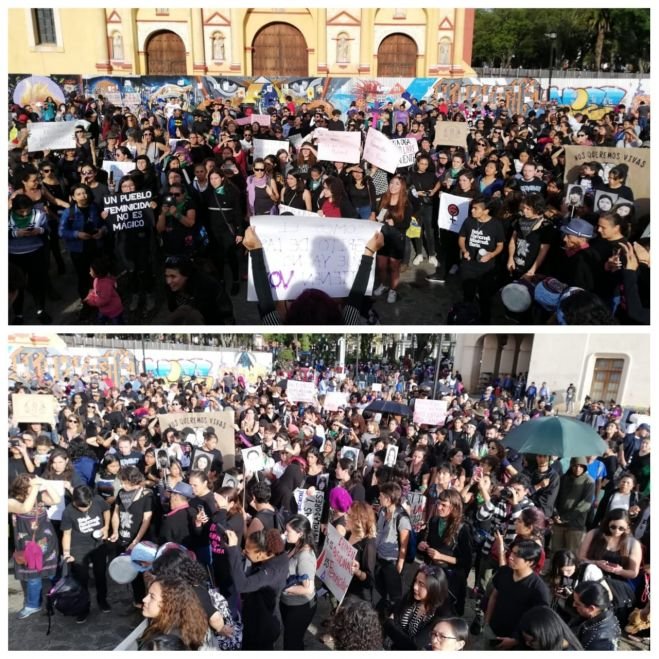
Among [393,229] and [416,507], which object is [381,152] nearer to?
[393,229]

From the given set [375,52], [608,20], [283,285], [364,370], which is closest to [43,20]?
[375,52]

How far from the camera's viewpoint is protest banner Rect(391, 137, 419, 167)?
7799mm

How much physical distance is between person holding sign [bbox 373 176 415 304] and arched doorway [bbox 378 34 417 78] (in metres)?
22.4

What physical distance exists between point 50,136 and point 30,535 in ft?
19.5

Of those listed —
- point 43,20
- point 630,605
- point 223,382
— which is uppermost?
point 43,20

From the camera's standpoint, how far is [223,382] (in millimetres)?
16156

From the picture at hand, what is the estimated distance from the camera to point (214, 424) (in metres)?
5.83

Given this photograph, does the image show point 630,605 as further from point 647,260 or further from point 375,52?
point 375,52

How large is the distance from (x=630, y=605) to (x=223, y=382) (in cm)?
1303

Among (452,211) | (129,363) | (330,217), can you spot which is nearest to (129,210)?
(330,217)

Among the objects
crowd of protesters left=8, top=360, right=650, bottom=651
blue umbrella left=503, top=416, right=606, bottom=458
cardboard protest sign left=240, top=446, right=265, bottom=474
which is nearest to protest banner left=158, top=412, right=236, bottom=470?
crowd of protesters left=8, top=360, right=650, bottom=651

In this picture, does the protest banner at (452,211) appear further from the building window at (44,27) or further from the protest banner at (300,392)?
the building window at (44,27)

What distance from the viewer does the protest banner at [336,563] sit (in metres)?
4.01

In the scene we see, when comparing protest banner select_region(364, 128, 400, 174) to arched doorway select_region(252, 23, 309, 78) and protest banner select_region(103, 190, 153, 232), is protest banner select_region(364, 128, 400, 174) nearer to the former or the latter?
protest banner select_region(103, 190, 153, 232)
